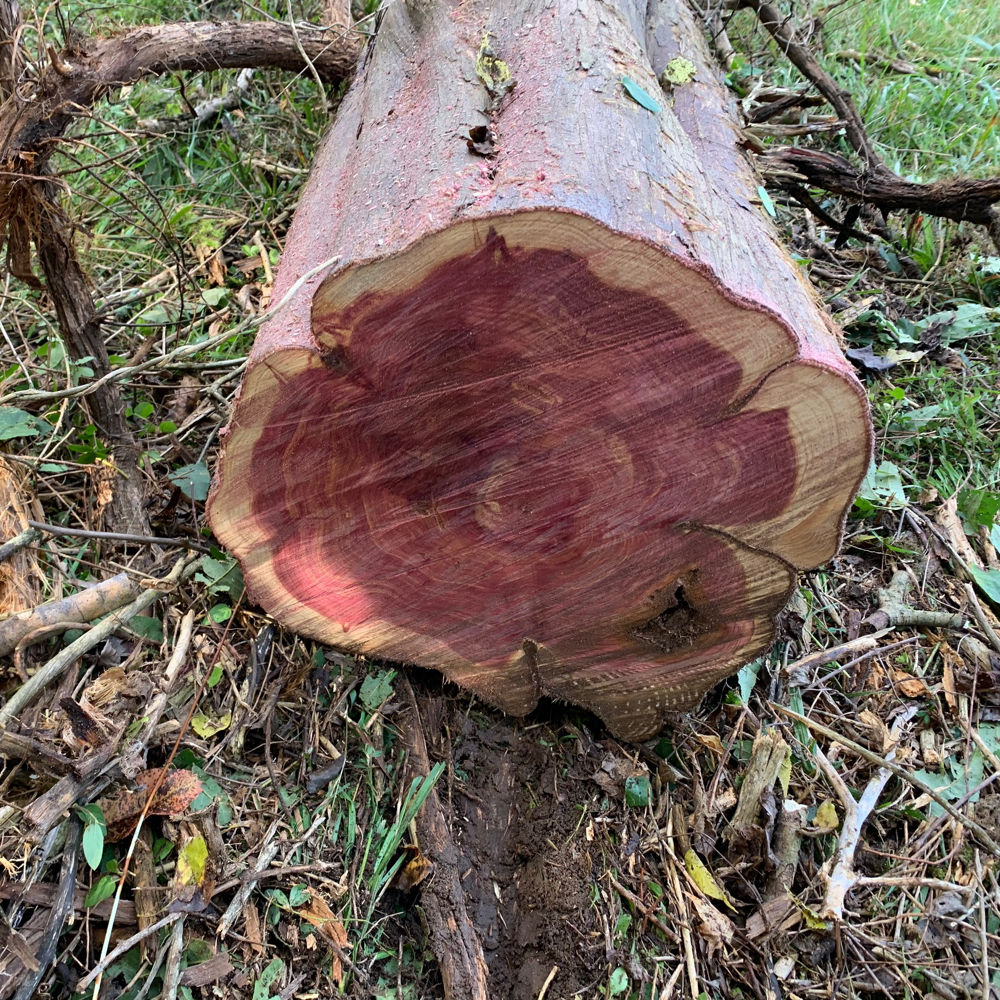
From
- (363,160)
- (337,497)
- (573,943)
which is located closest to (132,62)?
(363,160)

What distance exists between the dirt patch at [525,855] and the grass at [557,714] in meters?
0.02

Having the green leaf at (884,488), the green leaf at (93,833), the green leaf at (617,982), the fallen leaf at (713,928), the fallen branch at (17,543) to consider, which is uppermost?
the fallen branch at (17,543)

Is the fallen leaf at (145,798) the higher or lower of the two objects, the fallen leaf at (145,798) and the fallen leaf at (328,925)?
the higher

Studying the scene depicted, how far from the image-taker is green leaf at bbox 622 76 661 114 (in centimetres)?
148

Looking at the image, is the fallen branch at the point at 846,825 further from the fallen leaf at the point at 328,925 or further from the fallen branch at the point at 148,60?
the fallen branch at the point at 148,60

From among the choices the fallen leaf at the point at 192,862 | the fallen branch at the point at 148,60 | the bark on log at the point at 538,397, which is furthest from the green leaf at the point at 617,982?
the fallen branch at the point at 148,60

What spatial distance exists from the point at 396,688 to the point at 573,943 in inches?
24.3

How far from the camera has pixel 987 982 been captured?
4.94ft

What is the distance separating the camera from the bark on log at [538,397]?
1227mm

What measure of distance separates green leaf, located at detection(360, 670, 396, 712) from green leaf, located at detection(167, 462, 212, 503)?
23.8 inches

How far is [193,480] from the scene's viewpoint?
6.49 ft

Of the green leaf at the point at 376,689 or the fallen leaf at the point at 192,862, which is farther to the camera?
the green leaf at the point at 376,689

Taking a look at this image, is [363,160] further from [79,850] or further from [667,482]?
[79,850]

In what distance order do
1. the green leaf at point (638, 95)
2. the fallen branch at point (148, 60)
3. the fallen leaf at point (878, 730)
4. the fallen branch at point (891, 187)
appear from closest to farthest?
the green leaf at point (638, 95) → the fallen branch at point (148, 60) → the fallen leaf at point (878, 730) → the fallen branch at point (891, 187)
